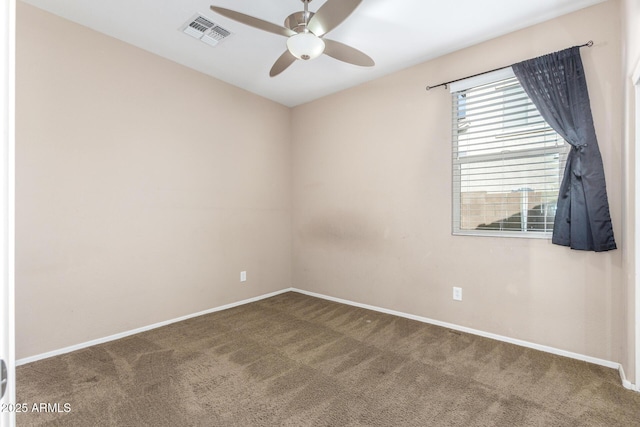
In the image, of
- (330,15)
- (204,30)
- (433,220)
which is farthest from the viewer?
(433,220)

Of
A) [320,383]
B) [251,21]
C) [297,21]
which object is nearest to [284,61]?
[297,21]

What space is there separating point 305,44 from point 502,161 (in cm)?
202

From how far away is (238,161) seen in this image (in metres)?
3.79

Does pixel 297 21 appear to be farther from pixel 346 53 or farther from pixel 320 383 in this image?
pixel 320 383

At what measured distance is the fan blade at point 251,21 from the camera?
6.20 feet

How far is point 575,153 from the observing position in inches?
90.4

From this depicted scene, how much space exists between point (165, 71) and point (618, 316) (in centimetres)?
450

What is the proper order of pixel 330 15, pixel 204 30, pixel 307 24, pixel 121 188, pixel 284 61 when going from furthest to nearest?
pixel 121 188, pixel 204 30, pixel 284 61, pixel 307 24, pixel 330 15

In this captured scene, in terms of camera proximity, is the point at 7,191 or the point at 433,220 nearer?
the point at 7,191

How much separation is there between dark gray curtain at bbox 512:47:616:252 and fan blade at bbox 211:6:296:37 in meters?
2.08

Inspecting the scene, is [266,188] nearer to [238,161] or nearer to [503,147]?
[238,161]

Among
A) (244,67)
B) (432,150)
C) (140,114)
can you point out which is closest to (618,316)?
(432,150)

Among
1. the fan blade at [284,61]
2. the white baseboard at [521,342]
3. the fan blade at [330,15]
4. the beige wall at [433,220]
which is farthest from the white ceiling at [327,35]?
the white baseboard at [521,342]

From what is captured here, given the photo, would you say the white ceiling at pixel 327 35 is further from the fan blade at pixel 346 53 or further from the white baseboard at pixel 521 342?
the white baseboard at pixel 521 342
